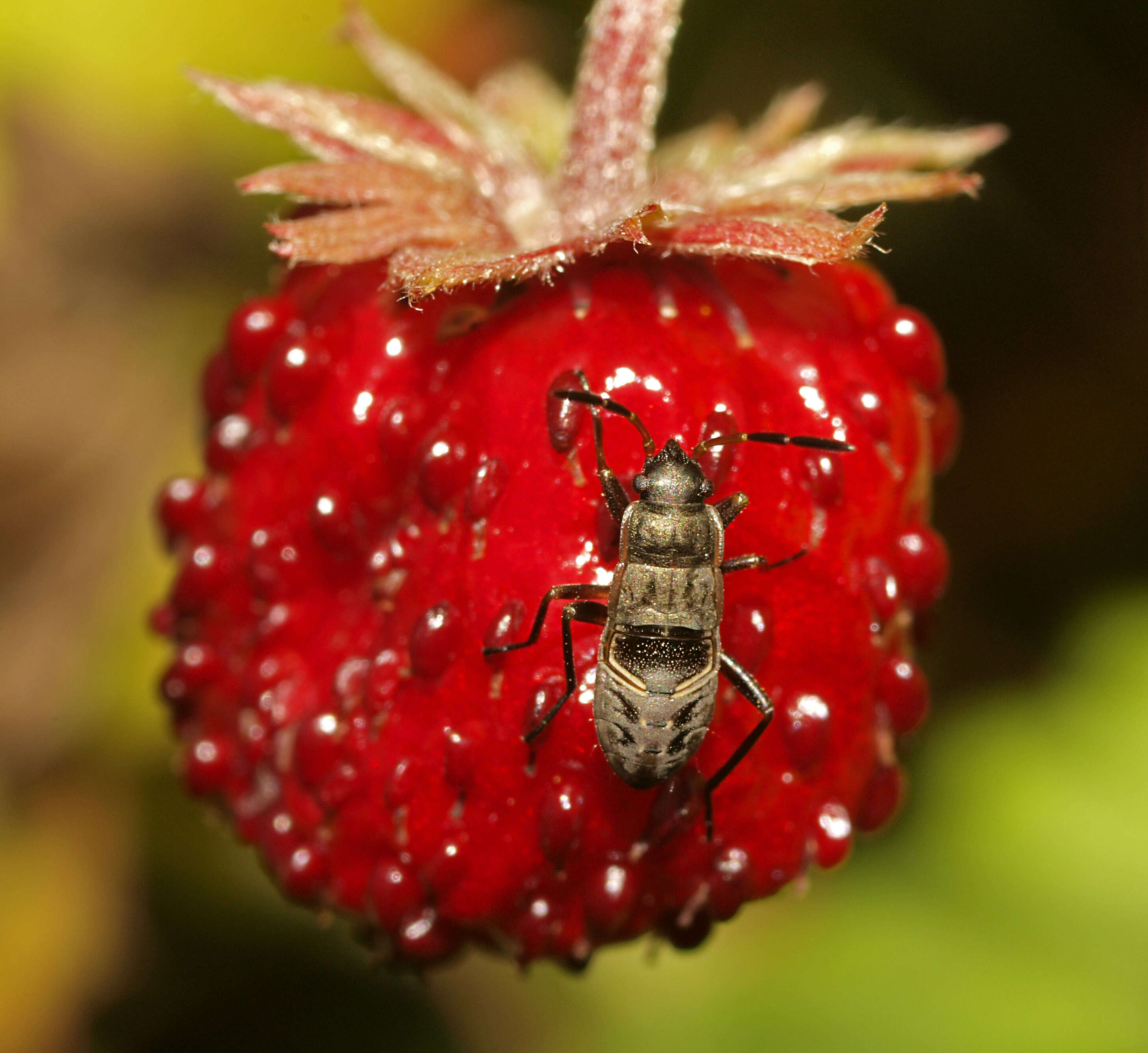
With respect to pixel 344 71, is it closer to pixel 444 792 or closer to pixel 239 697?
pixel 239 697

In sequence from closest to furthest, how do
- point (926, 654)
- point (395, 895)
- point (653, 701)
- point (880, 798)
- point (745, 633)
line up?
point (653, 701), point (745, 633), point (395, 895), point (880, 798), point (926, 654)

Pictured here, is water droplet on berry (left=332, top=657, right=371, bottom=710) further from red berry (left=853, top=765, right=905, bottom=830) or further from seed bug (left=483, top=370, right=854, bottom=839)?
red berry (left=853, top=765, right=905, bottom=830)

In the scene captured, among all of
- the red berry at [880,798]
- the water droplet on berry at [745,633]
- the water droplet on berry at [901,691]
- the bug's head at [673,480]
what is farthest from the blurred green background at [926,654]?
the bug's head at [673,480]

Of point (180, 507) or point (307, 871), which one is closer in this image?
point (307, 871)

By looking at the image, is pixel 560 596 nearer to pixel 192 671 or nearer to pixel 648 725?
pixel 648 725

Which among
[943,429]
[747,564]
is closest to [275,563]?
[747,564]

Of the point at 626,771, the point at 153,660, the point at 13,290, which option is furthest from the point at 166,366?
the point at 626,771
